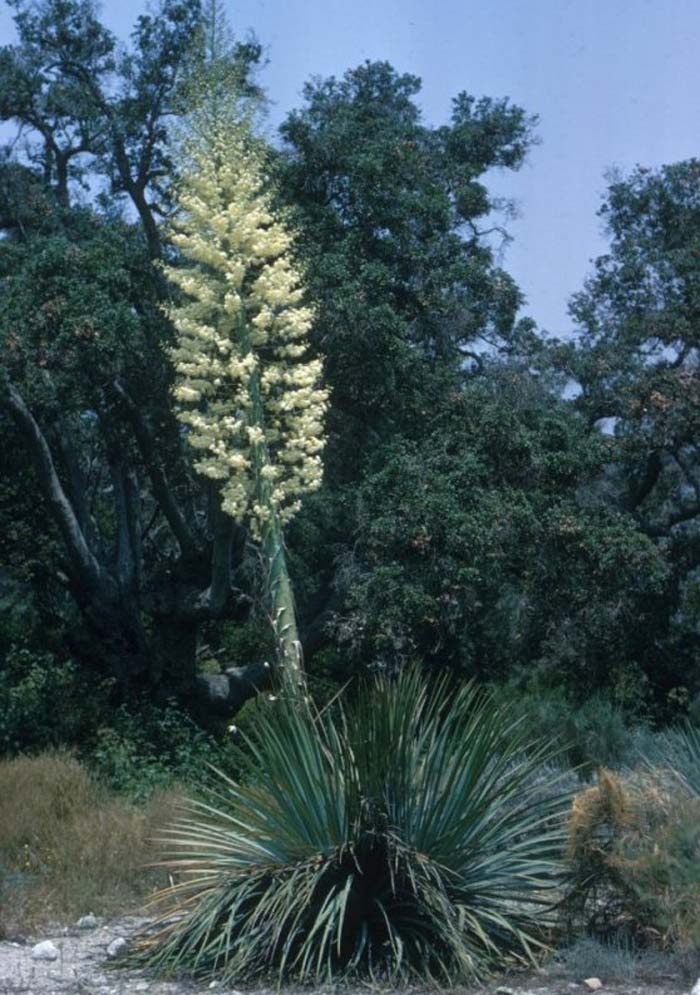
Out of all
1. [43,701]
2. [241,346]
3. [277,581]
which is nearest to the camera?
[277,581]

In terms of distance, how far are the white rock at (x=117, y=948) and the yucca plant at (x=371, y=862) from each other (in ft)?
1.02

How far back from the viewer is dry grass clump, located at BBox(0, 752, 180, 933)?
10148 millimetres

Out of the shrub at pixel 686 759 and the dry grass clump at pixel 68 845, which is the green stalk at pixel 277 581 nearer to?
the shrub at pixel 686 759

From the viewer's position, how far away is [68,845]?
36.7 ft

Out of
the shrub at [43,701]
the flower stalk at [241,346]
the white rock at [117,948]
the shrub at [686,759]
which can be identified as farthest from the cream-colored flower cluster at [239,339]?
the shrub at [43,701]

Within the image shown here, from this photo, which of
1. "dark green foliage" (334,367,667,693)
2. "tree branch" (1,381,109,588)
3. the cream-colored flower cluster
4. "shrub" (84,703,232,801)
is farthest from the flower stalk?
"tree branch" (1,381,109,588)

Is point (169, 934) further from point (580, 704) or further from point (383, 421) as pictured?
point (580, 704)

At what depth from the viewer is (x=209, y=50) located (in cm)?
1015

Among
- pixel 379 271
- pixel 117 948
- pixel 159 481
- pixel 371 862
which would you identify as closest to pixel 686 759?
pixel 371 862

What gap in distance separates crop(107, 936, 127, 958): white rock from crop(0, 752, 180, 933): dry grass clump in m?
0.95

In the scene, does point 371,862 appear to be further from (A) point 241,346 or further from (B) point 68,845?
(B) point 68,845

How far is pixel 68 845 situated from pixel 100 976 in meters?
3.06

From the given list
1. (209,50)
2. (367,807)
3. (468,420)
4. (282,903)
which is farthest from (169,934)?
(468,420)

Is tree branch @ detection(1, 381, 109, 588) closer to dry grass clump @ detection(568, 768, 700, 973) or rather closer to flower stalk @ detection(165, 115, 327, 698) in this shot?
flower stalk @ detection(165, 115, 327, 698)
